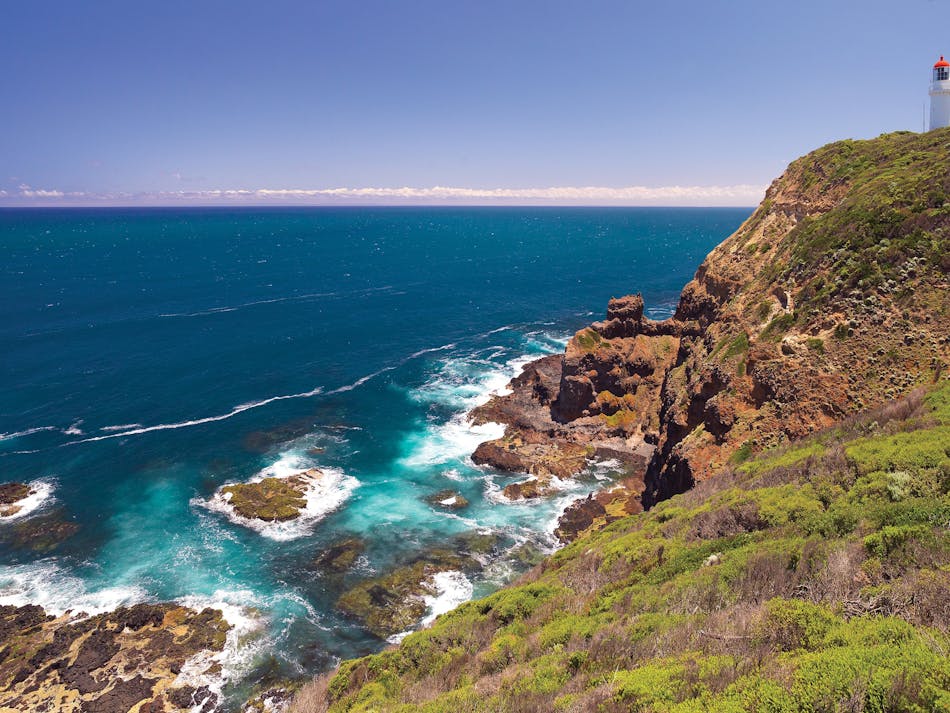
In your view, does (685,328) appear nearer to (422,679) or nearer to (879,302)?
(879,302)

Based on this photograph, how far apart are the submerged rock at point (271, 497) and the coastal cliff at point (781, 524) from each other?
20506 millimetres

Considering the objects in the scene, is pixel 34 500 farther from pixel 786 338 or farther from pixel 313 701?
pixel 786 338

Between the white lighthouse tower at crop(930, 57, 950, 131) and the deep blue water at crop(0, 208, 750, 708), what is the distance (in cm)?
4995

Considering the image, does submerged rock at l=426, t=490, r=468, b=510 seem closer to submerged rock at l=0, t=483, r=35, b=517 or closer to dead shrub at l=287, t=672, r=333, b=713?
dead shrub at l=287, t=672, r=333, b=713

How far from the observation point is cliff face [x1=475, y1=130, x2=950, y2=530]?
104ft

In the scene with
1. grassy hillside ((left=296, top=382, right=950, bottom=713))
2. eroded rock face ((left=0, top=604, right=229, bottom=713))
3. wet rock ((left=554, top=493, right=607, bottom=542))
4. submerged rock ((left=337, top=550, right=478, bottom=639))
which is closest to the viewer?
grassy hillside ((left=296, top=382, right=950, bottom=713))

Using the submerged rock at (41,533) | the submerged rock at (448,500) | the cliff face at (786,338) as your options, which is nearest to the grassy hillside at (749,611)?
the cliff face at (786,338)

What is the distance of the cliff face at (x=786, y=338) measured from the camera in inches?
1249

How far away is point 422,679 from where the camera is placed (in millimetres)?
20094

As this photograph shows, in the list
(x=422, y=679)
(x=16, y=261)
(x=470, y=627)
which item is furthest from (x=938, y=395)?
(x=16, y=261)

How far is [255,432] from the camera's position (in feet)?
214

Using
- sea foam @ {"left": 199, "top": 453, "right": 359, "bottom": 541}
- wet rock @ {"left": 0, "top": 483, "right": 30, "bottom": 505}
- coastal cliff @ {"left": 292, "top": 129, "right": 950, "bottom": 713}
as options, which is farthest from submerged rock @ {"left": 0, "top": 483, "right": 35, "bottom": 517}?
coastal cliff @ {"left": 292, "top": 129, "right": 950, "bottom": 713}

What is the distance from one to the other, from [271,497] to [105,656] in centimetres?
1826

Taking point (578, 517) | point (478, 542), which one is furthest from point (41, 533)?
point (578, 517)
